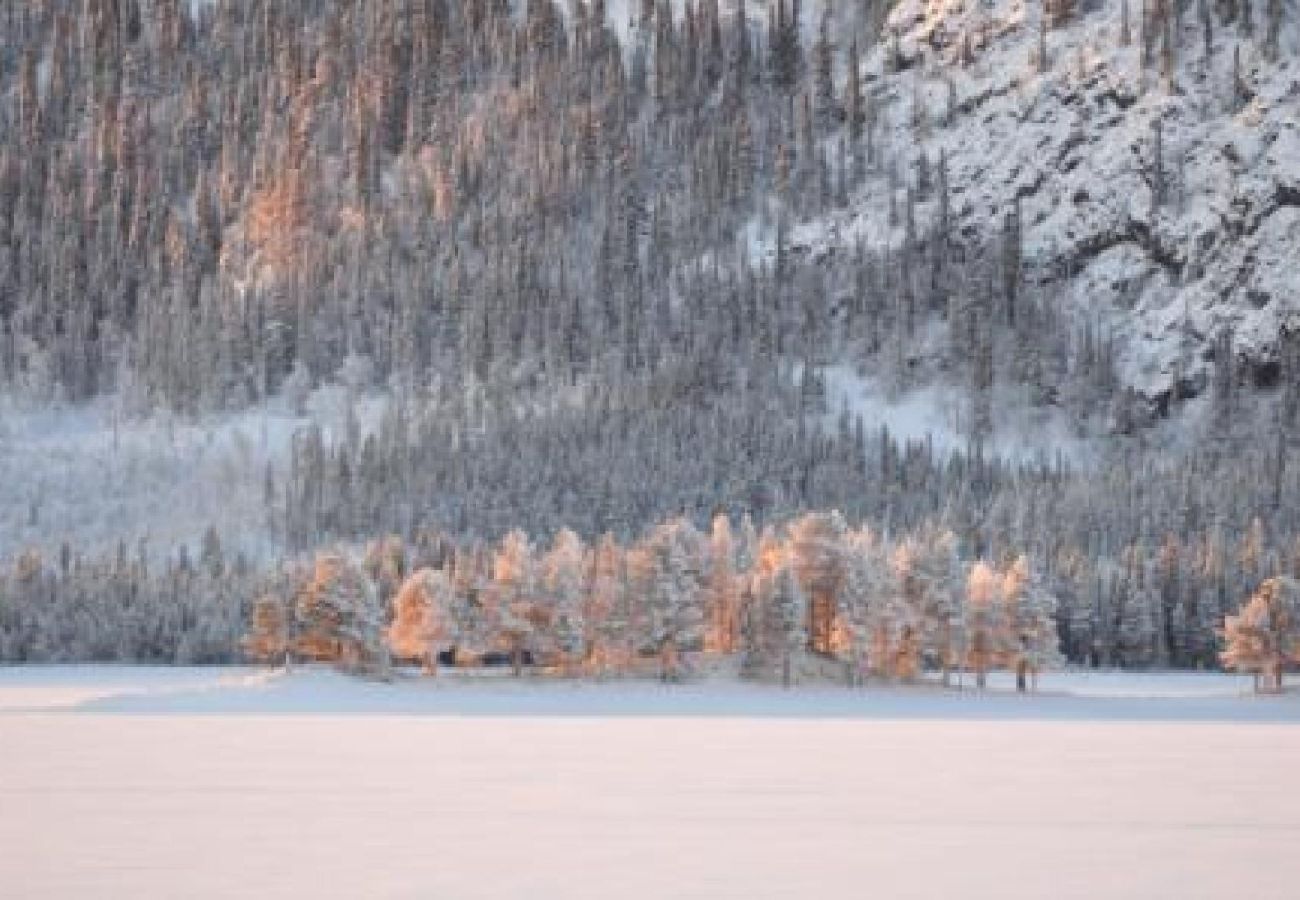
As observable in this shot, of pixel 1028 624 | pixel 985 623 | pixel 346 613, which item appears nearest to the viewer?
pixel 346 613

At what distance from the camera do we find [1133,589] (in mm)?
182875

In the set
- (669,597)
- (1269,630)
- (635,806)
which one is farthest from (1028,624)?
(635,806)

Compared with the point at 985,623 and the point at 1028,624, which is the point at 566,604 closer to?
the point at 985,623

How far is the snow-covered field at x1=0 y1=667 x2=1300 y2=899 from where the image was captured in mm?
40062

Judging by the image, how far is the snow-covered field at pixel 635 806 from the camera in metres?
40.1

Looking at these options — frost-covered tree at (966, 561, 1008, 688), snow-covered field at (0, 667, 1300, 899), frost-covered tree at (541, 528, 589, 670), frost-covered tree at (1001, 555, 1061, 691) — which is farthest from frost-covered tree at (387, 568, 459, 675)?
snow-covered field at (0, 667, 1300, 899)

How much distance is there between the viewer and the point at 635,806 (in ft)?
173

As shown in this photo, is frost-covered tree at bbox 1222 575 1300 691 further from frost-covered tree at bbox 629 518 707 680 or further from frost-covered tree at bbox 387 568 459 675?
frost-covered tree at bbox 387 568 459 675

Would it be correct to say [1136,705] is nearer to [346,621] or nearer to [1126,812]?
[346,621]

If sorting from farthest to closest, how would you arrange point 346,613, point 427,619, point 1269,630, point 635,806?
point 1269,630 < point 427,619 < point 346,613 < point 635,806

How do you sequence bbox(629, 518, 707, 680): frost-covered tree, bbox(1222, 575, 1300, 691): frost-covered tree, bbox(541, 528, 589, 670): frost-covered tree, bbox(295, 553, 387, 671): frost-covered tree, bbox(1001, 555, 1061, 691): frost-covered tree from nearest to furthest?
bbox(629, 518, 707, 680): frost-covered tree, bbox(295, 553, 387, 671): frost-covered tree, bbox(541, 528, 589, 670): frost-covered tree, bbox(1001, 555, 1061, 691): frost-covered tree, bbox(1222, 575, 1300, 691): frost-covered tree

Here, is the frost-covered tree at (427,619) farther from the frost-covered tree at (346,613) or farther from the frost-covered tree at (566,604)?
the frost-covered tree at (566,604)

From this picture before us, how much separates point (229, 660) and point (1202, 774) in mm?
136272

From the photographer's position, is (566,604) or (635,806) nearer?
(635,806)
